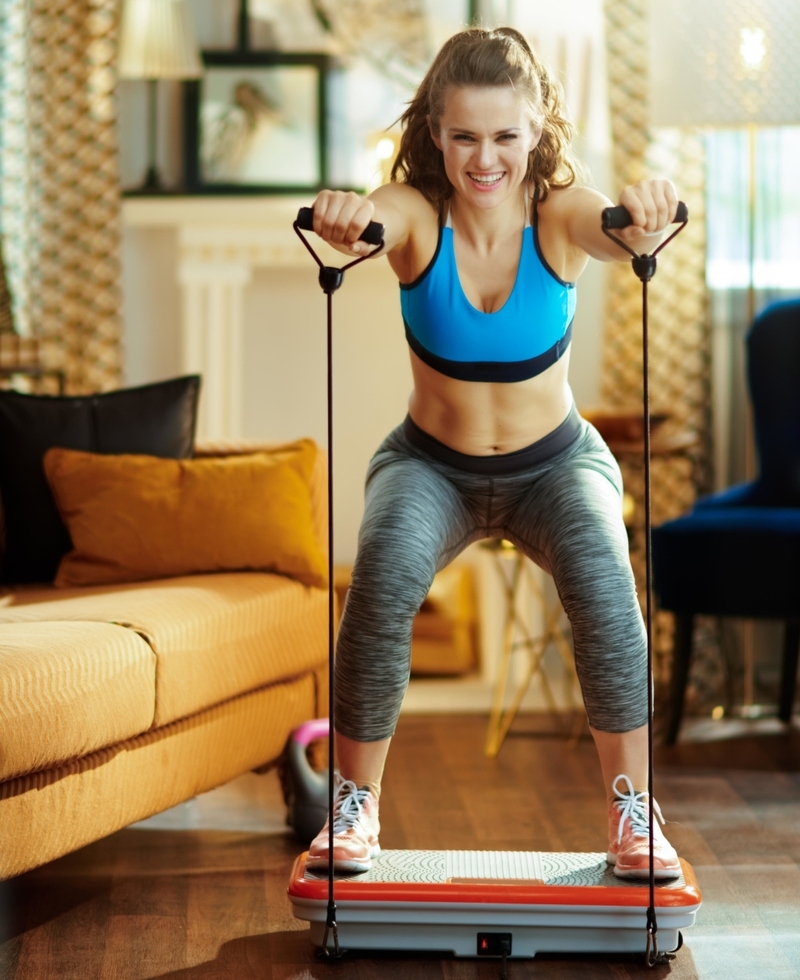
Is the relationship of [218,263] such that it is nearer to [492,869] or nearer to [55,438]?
[55,438]

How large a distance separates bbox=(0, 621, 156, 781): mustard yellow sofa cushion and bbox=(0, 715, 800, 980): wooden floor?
27 centimetres

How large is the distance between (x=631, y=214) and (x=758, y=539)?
1446 millimetres

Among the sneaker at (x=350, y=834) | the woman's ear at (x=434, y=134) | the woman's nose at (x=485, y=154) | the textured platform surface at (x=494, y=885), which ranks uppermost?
the woman's ear at (x=434, y=134)

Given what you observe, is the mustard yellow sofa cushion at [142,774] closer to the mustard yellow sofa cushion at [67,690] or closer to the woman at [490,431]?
the mustard yellow sofa cushion at [67,690]

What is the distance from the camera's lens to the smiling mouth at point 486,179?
1.82 meters

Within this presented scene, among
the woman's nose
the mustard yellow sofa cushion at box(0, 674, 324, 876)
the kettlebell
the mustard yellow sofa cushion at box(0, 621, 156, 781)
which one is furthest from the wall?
the woman's nose

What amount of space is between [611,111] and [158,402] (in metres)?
1.54

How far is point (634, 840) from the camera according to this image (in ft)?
5.91

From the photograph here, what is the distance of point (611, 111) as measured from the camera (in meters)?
3.55

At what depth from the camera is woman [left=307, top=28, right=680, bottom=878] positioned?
1816 millimetres

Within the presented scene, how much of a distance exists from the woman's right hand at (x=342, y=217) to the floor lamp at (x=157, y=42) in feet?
6.98

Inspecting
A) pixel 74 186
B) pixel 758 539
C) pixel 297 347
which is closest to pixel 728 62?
pixel 758 539

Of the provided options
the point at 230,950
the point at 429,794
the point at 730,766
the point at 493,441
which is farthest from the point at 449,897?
the point at 730,766

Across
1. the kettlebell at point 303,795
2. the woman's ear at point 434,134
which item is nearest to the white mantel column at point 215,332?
the kettlebell at point 303,795
